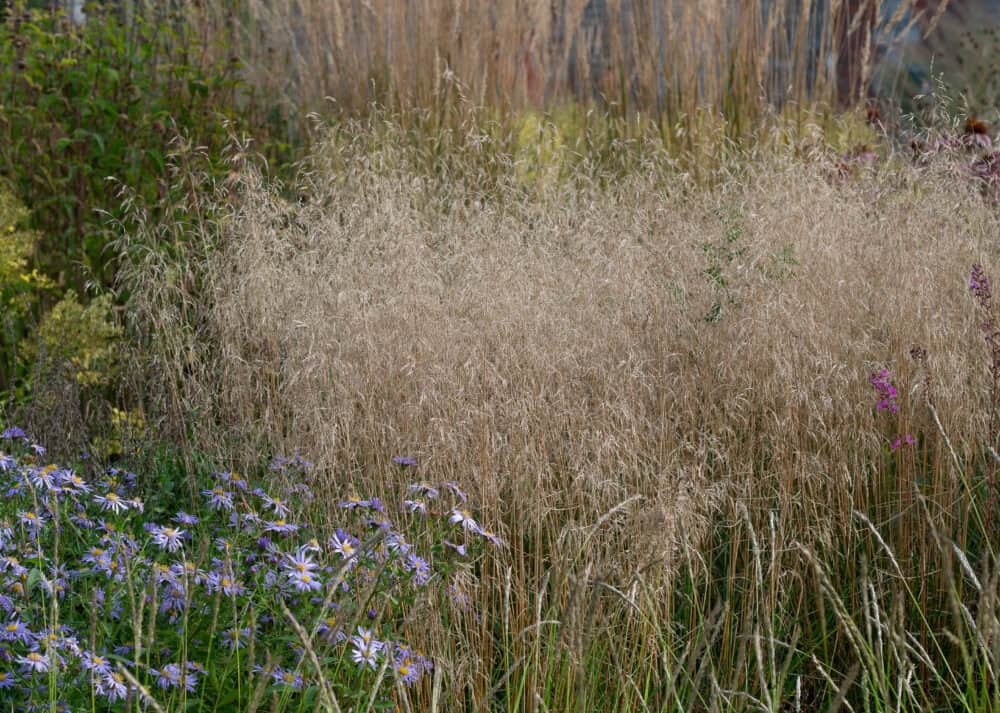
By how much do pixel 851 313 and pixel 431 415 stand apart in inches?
51.6

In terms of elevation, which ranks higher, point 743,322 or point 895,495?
point 743,322

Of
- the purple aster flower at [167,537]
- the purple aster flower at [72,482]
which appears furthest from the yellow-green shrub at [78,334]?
the purple aster flower at [167,537]

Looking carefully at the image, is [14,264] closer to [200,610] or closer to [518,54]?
[200,610]

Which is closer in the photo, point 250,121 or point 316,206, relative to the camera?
point 316,206

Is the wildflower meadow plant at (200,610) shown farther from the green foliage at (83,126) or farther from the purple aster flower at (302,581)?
the green foliage at (83,126)

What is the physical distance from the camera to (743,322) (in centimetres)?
304

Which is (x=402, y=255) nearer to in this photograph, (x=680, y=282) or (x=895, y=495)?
(x=680, y=282)

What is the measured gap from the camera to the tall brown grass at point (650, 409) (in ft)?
7.91

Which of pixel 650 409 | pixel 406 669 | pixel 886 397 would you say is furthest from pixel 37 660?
pixel 886 397

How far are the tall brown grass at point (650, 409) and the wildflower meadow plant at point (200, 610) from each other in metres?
0.22

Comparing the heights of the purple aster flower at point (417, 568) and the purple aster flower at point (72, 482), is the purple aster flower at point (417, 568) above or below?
below

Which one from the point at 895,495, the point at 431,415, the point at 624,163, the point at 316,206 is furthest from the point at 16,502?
the point at 624,163

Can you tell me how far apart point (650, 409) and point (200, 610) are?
1.41 meters

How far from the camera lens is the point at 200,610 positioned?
204 cm
